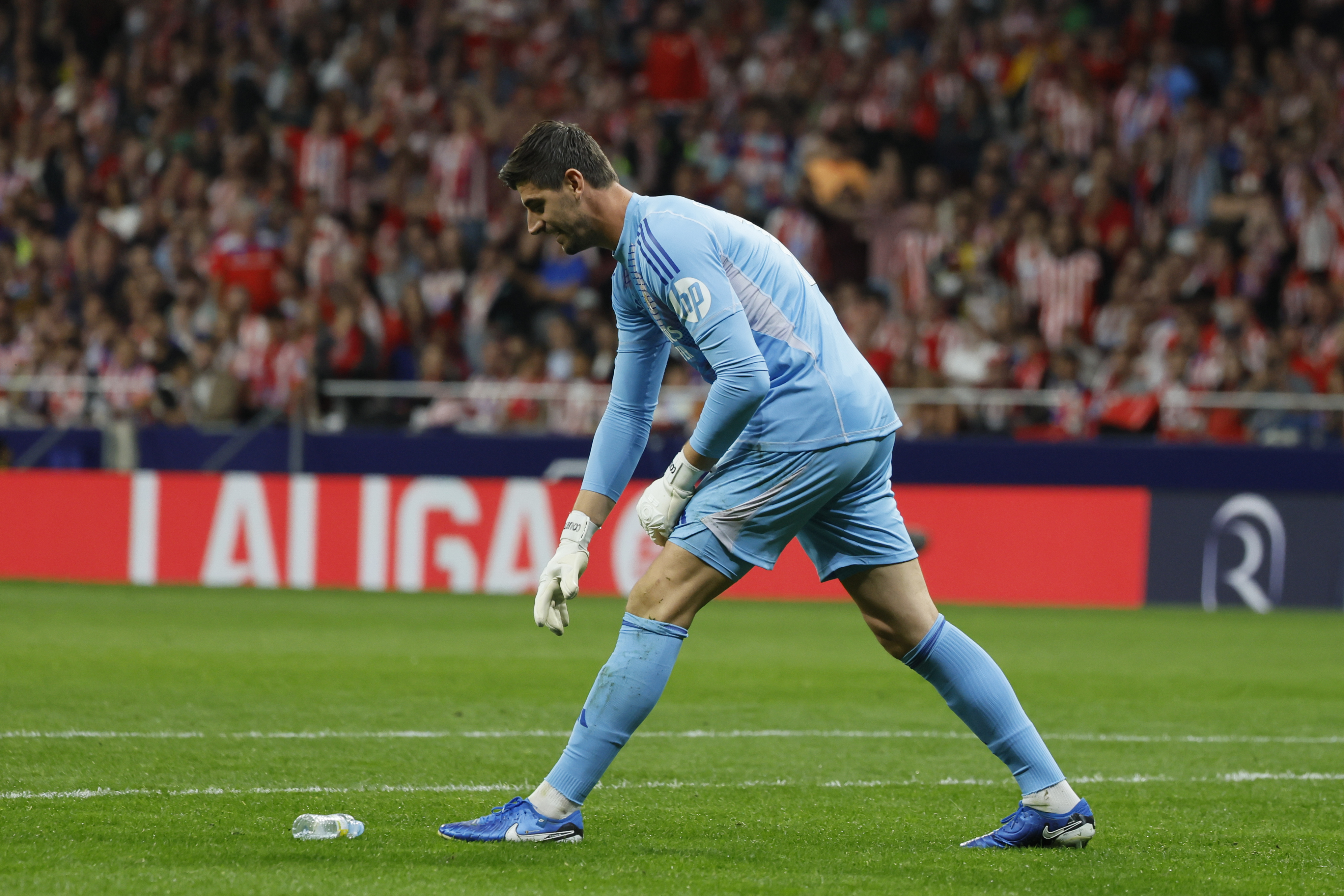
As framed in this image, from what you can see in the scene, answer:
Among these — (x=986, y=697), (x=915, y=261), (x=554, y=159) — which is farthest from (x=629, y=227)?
(x=915, y=261)

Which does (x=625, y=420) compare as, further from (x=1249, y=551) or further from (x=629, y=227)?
(x=1249, y=551)

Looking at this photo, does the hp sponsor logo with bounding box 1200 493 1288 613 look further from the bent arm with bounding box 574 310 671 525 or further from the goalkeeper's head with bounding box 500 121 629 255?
the goalkeeper's head with bounding box 500 121 629 255

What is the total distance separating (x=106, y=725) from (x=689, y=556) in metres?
3.44

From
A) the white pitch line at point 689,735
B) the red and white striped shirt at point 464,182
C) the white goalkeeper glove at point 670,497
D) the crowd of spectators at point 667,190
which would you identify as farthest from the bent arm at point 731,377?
the red and white striped shirt at point 464,182

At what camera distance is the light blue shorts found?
485 cm

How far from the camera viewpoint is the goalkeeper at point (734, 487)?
476 cm

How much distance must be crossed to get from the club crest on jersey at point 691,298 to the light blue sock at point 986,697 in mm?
1158

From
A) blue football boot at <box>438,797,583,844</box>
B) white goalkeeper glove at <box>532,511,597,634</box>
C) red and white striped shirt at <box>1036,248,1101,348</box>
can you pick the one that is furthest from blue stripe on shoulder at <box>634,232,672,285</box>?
red and white striped shirt at <box>1036,248,1101,348</box>

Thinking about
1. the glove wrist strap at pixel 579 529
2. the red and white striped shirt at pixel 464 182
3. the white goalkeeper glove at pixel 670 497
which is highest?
the red and white striped shirt at pixel 464 182

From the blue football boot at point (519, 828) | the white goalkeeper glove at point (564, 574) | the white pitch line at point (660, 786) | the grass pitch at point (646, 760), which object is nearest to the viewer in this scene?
the grass pitch at point (646, 760)

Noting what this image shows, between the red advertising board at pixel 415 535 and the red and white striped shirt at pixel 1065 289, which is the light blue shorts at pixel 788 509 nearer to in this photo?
the red advertising board at pixel 415 535

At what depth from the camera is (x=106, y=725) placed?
719 cm

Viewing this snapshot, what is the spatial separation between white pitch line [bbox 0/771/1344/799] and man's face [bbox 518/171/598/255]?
6.67 ft

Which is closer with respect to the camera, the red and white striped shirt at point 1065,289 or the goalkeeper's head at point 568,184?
the goalkeeper's head at point 568,184
